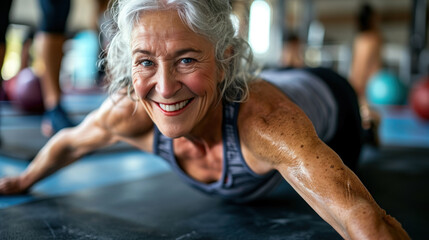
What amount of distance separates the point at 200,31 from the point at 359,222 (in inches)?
20.5

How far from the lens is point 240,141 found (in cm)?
101

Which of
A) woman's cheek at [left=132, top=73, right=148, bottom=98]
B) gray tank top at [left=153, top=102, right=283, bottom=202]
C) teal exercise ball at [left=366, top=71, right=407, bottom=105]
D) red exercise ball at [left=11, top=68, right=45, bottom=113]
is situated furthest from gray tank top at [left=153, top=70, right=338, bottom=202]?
teal exercise ball at [left=366, top=71, right=407, bottom=105]

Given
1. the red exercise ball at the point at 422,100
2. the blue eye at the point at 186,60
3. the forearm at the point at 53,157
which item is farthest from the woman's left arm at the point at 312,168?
the red exercise ball at the point at 422,100

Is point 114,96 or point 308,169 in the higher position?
point 114,96

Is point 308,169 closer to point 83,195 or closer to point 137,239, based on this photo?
point 137,239

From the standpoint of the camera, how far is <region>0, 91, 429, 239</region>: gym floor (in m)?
1.06

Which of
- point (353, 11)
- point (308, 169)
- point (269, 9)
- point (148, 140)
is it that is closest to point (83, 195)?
point (148, 140)

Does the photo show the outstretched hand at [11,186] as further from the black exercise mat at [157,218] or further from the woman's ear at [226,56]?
the woman's ear at [226,56]

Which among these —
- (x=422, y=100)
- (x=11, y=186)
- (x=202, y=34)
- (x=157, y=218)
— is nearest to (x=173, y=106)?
(x=202, y=34)

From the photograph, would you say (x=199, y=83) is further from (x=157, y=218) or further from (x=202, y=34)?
(x=157, y=218)

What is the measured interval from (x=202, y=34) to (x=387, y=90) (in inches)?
176

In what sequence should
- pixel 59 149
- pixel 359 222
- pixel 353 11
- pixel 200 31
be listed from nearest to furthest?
pixel 359 222, pixel 200 31, pixel 59 149, pixel 353 11

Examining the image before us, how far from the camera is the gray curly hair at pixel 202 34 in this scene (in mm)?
865

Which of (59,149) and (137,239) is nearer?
(137,239)
